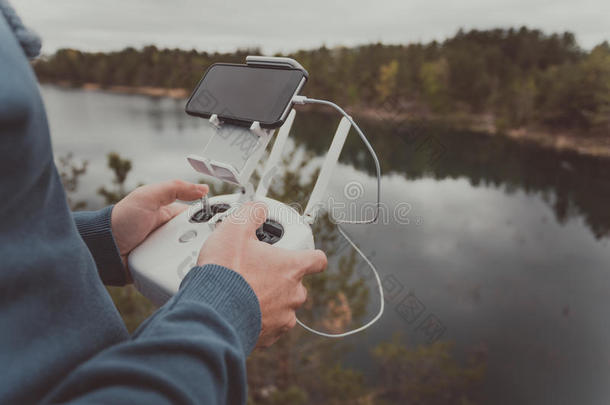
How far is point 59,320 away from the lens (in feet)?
1.47

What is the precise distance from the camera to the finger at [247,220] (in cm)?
74

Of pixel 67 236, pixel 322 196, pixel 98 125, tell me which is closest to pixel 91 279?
pixel 67 236

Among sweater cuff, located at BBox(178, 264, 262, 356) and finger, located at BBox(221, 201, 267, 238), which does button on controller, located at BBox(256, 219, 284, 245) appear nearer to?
finger, located at BBox(221, 201, 267, 238)

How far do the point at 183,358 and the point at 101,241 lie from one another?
2.07 feet

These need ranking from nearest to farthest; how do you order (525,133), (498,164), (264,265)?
(264,265) < (498,164) < (525,133)

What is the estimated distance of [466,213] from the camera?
893 inches

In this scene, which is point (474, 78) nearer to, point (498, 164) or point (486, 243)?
point (498, 164)

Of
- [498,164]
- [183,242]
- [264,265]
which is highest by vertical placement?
[264,265]

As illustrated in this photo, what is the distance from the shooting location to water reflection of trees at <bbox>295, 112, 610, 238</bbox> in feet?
67.5

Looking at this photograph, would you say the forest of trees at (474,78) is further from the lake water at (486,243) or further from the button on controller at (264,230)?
the button on controller at (264,230)

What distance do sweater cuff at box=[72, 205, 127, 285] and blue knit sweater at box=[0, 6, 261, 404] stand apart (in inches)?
18.6

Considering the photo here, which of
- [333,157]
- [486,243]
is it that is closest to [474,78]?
[486,243]

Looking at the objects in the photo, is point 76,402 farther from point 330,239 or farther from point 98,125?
point 98,125

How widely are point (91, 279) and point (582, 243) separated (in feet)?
74.6
